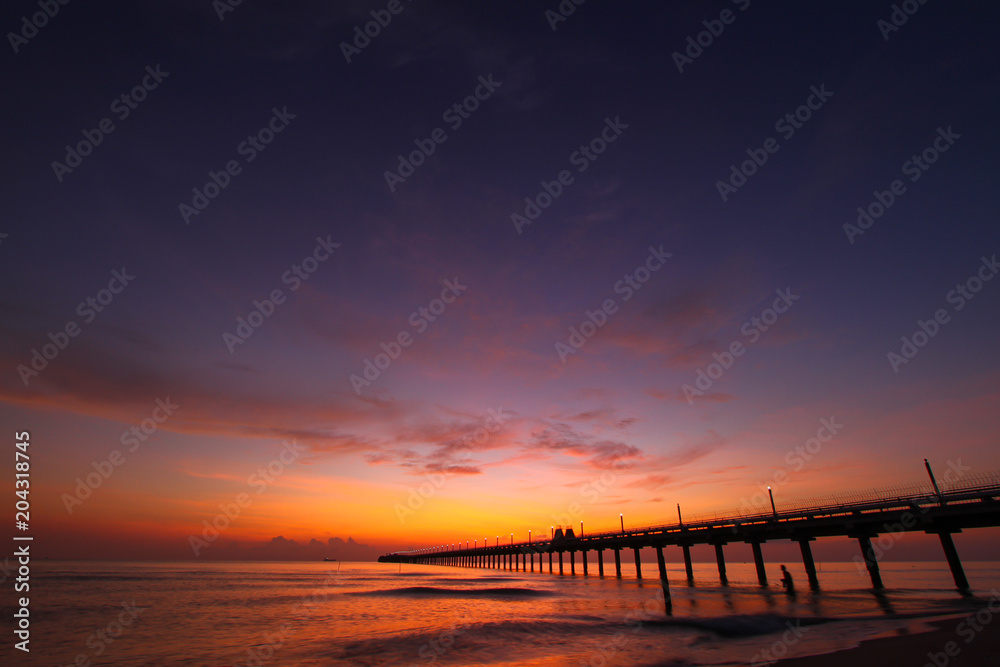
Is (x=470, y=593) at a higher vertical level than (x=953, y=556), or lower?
lower

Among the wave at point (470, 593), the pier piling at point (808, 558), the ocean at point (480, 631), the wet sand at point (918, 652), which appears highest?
the pier piling at point (808, 558)

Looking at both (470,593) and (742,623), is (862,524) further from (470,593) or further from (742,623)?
(470,593)

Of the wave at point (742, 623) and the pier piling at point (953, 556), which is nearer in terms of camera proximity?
the wave at point (742, 623)

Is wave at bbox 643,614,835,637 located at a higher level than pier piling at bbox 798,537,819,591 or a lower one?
lower

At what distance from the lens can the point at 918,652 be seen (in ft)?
42.9

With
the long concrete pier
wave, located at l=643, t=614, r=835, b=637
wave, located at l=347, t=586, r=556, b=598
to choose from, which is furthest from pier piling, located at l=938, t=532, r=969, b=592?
A: wave, located at l=347, t=586, r=556, b=598

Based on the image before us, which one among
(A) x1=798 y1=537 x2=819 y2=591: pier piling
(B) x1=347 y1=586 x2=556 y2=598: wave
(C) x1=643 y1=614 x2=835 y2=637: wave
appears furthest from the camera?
(B) x1=347 y1=586 x2=556 y2=598: wave

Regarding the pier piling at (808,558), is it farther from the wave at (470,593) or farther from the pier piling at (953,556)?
the wave at (470,593)

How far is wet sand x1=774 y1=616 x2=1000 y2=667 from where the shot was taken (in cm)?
1183

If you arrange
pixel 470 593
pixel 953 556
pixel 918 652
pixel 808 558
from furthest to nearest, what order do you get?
pixel 470 593 → pixel 808 558 → pixel 953 556 → pixel 918 652

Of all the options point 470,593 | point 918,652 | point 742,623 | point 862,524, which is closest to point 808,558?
point 862,524

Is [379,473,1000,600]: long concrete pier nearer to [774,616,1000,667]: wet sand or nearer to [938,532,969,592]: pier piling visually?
[938,532,969,592]: pier piling

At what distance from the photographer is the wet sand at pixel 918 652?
11.8 meters

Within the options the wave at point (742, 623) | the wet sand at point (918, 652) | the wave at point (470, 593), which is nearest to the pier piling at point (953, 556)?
the wave at point (742, 623)
